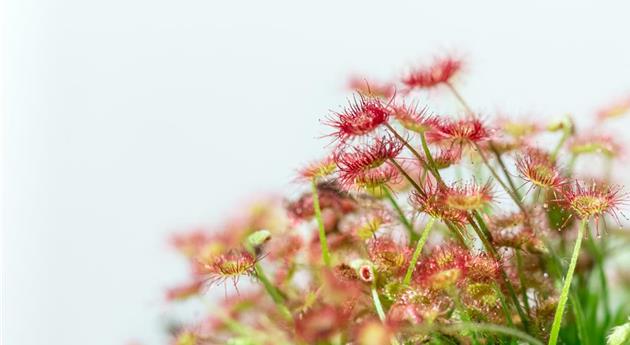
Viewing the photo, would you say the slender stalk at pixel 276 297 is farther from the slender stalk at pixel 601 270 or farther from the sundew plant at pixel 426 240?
the slender stalk at pixel 601 270

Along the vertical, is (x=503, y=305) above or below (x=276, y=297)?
below

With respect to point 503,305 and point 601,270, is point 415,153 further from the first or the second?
point 601,270

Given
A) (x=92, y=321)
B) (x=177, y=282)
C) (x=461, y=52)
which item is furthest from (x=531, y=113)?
(x=92, y=321)

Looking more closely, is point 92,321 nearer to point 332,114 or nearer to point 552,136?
point 552,136

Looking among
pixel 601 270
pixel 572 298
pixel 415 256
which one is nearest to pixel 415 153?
pixel 415 256

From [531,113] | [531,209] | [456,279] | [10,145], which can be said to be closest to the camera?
[456,279]

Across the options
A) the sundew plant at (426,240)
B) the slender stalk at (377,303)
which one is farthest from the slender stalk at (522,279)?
the slender stalk at (377,303)

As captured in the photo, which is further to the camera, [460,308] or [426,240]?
[426,240]

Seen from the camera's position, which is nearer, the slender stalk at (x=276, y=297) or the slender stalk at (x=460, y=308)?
the slender stalk at (x=460, y=308)

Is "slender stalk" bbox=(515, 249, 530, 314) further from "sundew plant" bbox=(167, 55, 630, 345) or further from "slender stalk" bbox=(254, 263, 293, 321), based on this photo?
"slender stalk" bbox=(254, 263, 293, 321)
